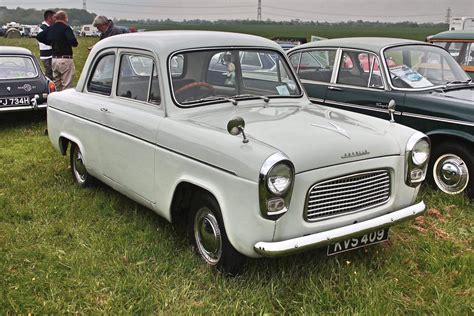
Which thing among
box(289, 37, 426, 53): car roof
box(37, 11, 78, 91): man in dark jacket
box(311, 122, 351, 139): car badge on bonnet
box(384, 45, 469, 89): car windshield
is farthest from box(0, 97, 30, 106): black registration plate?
box(311, 122, 351, 139): car badge on bonnet

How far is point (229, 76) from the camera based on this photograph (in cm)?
412

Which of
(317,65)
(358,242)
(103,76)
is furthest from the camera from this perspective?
(317,65)

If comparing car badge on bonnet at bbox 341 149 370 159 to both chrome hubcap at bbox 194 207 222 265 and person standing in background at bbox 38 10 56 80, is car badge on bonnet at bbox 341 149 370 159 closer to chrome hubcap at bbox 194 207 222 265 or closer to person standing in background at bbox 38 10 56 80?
chrome hubcap at bbox 194 207 222 265

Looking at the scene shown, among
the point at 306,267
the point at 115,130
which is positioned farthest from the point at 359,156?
the point at 115,130

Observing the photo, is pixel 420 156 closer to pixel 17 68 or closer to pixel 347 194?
pixel 347 194

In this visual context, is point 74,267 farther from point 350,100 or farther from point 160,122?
point 350,100

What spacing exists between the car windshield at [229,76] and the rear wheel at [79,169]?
5.75 feet

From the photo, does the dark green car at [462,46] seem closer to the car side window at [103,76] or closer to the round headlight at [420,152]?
the round headlight at [420,152]

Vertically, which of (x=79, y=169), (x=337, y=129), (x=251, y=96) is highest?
(x=251, y=96)

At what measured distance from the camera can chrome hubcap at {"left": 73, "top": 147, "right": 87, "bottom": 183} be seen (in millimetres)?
5176

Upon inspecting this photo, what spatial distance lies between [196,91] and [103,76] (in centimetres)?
130

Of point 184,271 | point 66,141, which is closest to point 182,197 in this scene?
point 184,271

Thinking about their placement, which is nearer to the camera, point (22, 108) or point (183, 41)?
point (183, 41)

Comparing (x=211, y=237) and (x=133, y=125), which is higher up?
(x=133, y=125)
